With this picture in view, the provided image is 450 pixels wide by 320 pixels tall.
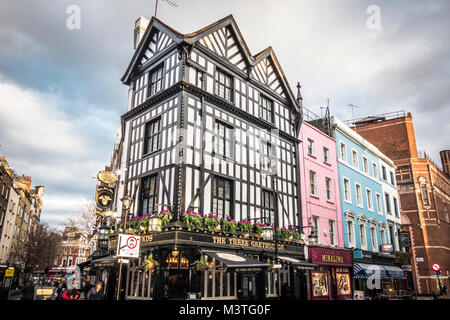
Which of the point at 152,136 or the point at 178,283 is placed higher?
the point at 152,136

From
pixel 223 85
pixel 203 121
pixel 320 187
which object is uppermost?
pixel 223 85

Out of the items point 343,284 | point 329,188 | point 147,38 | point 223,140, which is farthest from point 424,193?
point 147,38

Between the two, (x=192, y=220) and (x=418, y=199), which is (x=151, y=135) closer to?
(x=192, y=220)

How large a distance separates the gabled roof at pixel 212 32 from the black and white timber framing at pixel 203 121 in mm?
54

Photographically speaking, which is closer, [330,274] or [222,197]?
[222,197]

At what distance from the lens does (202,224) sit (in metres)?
14.3

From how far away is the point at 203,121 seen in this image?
Answer: 16.1m

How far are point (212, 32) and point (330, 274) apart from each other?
55.2 ft

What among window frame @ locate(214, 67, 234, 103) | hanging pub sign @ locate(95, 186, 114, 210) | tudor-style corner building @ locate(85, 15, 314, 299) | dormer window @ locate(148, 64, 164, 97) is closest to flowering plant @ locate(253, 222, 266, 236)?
tudor-style corner building @ locate(85, 15, 314, 299)

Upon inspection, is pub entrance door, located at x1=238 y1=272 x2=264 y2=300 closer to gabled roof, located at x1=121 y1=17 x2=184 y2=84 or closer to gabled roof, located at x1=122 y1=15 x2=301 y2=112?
gabled roof, located at x1=122 y1=15 x2=301 y2=112

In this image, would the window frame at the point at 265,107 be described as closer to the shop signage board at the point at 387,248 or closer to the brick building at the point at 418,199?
the shop signage board at the point at 387,248

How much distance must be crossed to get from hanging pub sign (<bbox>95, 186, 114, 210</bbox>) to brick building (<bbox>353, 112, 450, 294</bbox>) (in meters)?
34.8

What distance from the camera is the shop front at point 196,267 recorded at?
13281 millimetres

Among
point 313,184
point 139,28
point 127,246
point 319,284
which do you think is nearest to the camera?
point 127,246
